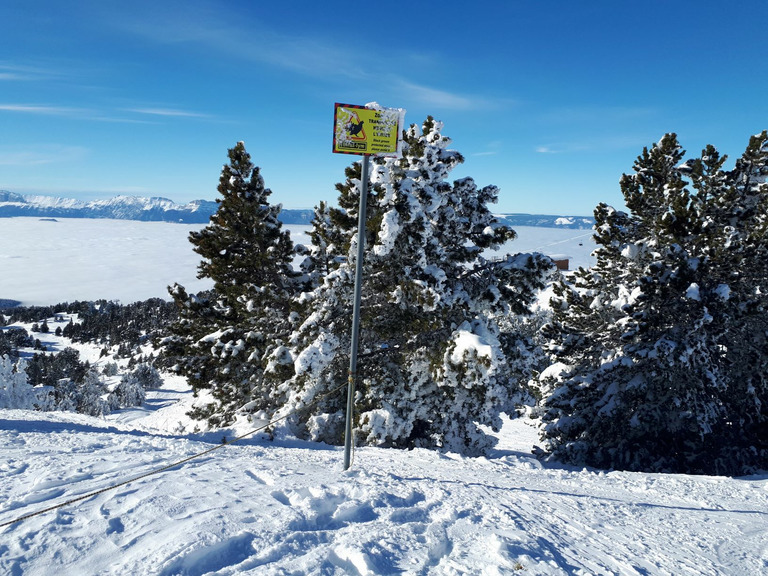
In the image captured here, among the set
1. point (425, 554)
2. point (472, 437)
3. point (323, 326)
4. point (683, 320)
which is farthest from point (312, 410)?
point (683, 320)

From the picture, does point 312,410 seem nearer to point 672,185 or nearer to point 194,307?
point 194,307

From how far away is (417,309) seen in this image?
46.2ft

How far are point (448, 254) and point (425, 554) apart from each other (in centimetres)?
1089

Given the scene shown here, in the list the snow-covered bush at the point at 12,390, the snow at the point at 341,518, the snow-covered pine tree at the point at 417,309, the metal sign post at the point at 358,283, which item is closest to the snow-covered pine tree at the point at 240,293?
the snow-covered pine tree at the point at 417,309

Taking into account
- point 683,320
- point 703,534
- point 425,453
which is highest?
point 683,320

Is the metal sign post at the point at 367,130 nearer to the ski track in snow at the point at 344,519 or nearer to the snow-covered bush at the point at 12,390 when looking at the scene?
the ski track in snow at the point at 344,519

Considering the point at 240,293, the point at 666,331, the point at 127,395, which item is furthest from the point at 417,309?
the point at 127,395

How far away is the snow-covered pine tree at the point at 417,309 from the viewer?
42.3ft

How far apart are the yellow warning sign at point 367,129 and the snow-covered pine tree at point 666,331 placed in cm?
1014

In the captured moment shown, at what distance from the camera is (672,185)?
1407 cm

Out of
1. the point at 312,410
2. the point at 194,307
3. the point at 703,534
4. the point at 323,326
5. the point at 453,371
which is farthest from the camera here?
the point at 194,307

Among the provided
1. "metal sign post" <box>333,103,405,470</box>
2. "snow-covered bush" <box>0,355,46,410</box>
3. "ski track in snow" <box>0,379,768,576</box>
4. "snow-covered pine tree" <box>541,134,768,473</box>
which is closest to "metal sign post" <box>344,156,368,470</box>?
"metal sign post" <box>333,103,405,470</box>

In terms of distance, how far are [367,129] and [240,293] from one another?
11582 millimetres

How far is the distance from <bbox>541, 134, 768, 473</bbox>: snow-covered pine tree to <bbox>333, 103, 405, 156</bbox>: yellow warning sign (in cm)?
1014
